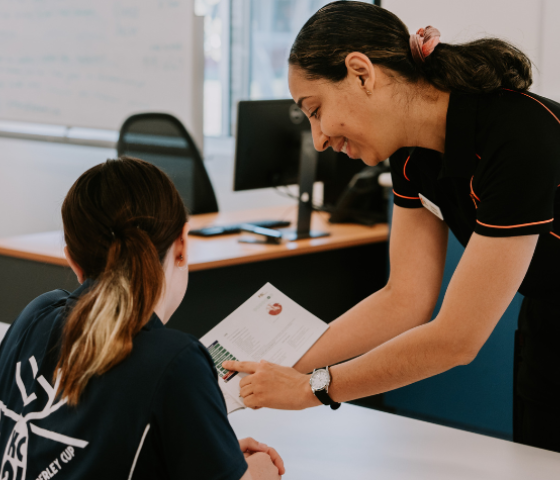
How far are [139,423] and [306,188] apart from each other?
1.88m

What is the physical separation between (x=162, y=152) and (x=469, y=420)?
1709 millimetres

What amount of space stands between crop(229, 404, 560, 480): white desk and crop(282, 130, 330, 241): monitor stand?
4.48ft

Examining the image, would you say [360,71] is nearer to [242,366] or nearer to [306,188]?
[242,366]

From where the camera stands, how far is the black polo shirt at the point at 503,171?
91cm

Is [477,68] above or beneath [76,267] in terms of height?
above

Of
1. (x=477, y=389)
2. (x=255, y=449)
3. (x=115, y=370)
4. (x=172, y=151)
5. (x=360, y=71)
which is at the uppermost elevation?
(x=360, y=71)

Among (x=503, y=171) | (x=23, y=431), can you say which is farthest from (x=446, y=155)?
(x=23, y=431)

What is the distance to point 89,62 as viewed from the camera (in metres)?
3.76

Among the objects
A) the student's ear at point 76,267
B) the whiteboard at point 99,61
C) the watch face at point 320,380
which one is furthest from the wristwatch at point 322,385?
the whiteboard at point 99,61

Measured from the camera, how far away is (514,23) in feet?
7.49

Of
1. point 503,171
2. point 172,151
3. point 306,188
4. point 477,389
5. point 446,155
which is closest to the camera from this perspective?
point 503,171

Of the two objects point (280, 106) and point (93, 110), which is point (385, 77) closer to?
point (280, 106)

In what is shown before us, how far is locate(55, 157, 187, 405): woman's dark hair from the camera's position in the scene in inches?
27.9

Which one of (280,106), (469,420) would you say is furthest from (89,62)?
(469,420)
